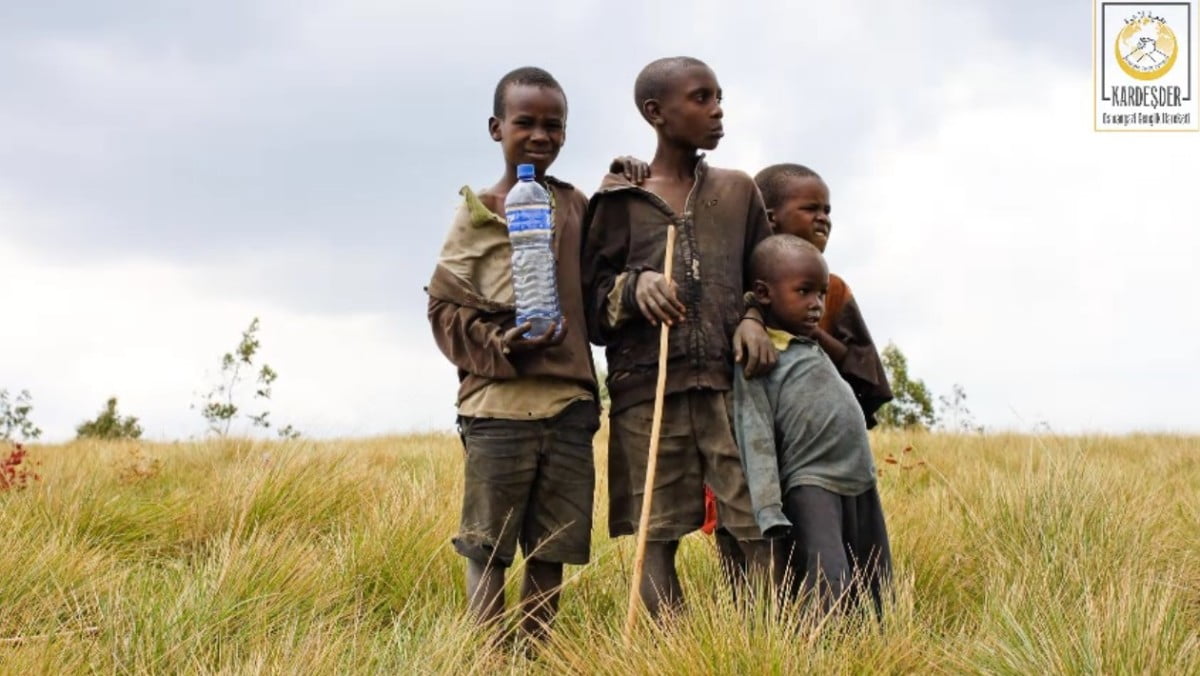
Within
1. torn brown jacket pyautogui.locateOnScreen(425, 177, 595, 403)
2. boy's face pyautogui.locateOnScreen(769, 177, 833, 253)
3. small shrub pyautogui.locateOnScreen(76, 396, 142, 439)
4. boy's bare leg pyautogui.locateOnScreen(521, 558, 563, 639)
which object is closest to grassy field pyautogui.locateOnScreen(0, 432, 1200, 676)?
boy's bare leg pyautogui.locateOnScreen(521, 558, 563, 639)

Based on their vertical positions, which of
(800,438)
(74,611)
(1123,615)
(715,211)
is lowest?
(74,611)

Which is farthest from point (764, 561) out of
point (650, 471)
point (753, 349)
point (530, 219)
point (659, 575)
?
point (530, 219)

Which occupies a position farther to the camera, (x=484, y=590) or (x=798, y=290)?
(x=484, y=590)

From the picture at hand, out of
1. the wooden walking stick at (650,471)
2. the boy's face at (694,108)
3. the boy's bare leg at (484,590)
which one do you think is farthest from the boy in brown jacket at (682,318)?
the boy's bare leg at (484,590)

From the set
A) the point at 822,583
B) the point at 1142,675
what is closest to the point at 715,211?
the point at 822,583

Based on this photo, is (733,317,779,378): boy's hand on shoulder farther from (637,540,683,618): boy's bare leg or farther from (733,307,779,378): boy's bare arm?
(637,540,683,618): boy's bare leg

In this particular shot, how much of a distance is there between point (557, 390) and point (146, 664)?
169 cm

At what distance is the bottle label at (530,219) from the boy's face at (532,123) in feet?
0.93

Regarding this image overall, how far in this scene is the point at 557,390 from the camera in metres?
4.43

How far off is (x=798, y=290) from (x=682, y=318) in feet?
1.41

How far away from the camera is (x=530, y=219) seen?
4.17 meters

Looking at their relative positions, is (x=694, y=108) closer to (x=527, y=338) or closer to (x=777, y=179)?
(x=777, y=179)

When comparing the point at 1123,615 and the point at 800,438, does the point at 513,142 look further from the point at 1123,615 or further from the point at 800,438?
the point at 1123,615

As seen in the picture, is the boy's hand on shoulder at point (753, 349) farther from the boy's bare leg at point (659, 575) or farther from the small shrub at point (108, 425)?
the small shrub at point (108, 425)
